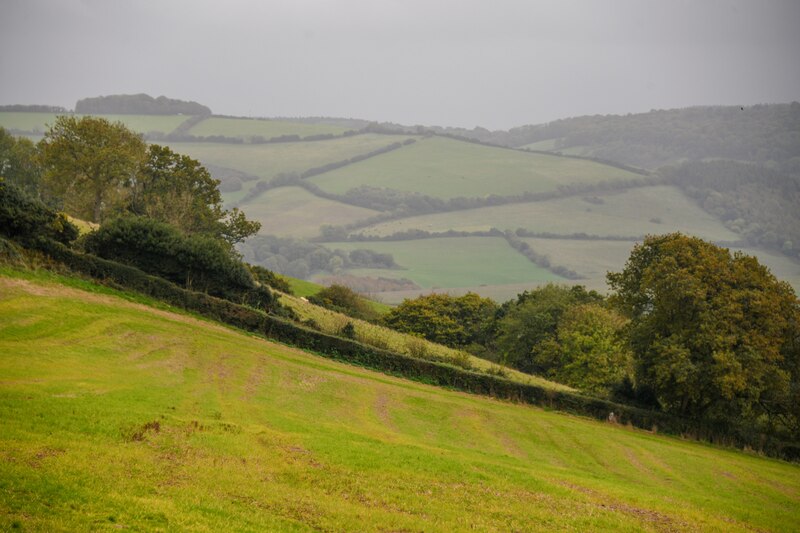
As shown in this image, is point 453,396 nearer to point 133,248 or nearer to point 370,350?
point 370,350

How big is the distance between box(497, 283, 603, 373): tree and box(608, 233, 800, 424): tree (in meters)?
23.7

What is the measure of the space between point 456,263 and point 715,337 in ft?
433

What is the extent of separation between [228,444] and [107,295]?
2424cm

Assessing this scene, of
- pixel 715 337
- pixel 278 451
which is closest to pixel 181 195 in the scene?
pixel 715 337

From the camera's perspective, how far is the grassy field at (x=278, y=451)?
1717 cm

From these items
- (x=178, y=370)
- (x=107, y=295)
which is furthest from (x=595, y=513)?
(x=107, y=295)

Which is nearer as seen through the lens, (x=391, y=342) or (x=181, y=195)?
(x=391, y=342)

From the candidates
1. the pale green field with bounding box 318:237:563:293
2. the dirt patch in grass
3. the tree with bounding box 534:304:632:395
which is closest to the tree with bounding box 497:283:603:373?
the tree with bounding box 534:304:632:395

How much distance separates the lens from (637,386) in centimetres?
5391

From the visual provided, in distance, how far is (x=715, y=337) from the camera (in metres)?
49.4

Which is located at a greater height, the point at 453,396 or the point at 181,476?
the point at 181,476

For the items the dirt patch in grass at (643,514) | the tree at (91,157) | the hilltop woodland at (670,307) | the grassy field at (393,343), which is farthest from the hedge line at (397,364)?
the tree at (91,157)

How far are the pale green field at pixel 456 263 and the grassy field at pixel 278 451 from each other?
123153 mm

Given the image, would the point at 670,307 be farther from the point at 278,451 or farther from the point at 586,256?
the point at 586,256
